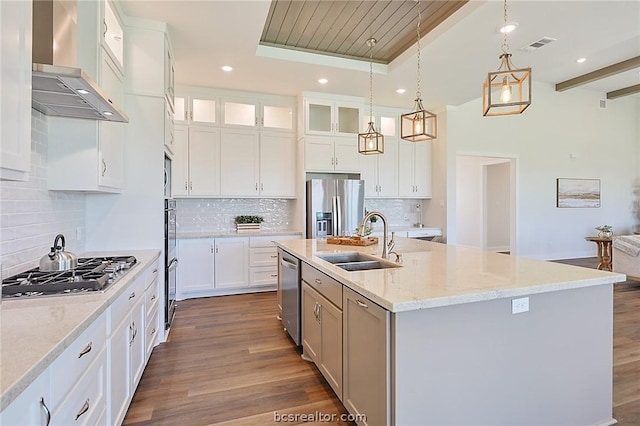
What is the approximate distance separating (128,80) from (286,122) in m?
2.50

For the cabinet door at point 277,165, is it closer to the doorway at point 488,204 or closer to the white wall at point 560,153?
the white wall at point 560,153

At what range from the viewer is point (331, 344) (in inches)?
82.7

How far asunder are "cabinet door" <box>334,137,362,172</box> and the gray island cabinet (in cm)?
316

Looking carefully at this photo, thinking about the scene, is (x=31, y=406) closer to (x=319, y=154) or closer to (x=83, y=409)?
(x=83, y=409)

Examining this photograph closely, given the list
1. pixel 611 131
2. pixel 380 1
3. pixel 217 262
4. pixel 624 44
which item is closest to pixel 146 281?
pixel 217 262

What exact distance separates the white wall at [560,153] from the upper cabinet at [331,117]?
220cm

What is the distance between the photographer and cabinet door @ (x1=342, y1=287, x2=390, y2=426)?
58.0 inches

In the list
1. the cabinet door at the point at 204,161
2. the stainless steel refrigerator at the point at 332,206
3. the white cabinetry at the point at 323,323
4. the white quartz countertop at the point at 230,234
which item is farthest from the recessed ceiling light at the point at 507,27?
the cabinet door at the point at 204,161

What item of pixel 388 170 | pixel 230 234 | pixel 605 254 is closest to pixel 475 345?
pixel 230 234

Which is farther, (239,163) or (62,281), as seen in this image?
(239,163)

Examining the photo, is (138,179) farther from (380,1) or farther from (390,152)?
(390,152)

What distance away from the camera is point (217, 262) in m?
4.43

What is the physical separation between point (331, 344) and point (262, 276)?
2.68 metres

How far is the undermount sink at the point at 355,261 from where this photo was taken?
238cm
